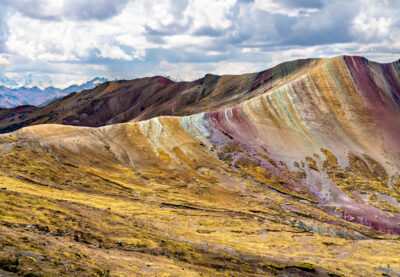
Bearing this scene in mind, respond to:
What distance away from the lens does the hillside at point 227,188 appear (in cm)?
2717

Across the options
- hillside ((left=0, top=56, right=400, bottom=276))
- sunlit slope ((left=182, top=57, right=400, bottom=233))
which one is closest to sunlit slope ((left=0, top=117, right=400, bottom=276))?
hillside ((left=0, top=56, right=400, bottom=276))

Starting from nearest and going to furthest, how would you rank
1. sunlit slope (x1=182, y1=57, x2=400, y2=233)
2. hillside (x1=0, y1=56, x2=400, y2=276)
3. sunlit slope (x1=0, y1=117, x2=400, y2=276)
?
sunlit slope (x1=0, y1=117, x2=400, y2=276), hillside (x1=0, y1=56, x2=400, y2=276), sunlit slope (x1=182, y1=57, x2=400, y2=233)

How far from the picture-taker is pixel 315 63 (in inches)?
5910

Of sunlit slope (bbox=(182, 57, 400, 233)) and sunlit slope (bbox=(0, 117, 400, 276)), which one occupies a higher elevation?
sunlit slope (bbox=(182, 57, 400, 233))

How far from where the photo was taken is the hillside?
27172 millimetres

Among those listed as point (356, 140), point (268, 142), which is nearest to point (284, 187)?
point (268, 142)

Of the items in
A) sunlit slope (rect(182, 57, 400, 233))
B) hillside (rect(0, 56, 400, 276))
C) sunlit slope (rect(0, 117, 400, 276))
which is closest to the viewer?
sunlit slope (rect(0, 117, 400, 276))

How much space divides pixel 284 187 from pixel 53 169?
5611 centimetres

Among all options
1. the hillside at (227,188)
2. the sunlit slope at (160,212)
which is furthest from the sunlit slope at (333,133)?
the sunlit slope at (160,212)

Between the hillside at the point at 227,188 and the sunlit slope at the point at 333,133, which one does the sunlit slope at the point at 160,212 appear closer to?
the hillside at the point at 227,188

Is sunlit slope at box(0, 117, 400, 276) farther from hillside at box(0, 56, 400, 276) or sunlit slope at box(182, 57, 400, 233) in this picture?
sunlit slope at box(182, 57, 400, 233)

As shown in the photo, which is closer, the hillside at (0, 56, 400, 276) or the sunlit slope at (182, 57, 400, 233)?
the hillside at (0, 56, 400, 276)

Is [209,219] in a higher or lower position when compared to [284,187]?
lower

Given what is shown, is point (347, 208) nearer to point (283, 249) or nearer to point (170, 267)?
point (283, 249)
